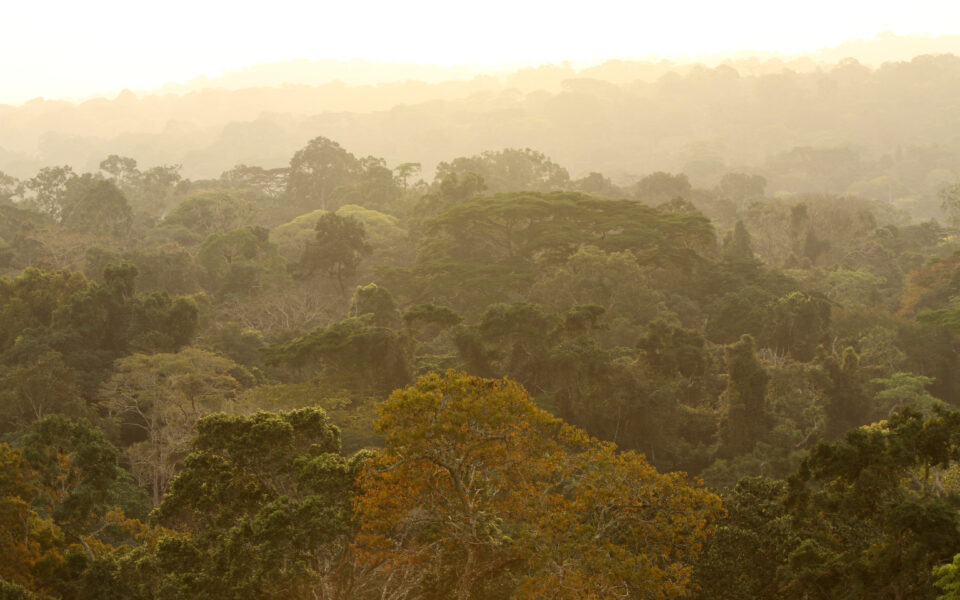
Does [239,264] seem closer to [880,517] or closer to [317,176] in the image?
[317,176]

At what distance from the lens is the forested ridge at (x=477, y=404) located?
46.0 ft

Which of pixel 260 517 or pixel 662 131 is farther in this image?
pixel 662 131

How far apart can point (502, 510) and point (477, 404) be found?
7.20ft

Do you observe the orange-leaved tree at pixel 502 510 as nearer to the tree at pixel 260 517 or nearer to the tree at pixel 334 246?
the tree at pixel 260 517

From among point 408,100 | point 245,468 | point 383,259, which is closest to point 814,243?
point 383,259

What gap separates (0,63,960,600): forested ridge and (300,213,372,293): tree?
170mm

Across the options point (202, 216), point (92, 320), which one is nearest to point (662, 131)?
point (202, 216)

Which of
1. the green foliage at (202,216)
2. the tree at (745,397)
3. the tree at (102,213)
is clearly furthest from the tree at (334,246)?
the tree at (745,397)

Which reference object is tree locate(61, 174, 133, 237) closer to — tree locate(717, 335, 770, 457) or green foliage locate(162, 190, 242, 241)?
green foliage locate(162, 190, 242, 241)

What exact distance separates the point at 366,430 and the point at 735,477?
11.3m

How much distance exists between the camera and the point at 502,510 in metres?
14.8

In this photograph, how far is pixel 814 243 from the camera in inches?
2062

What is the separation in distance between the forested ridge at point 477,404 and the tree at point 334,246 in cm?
17

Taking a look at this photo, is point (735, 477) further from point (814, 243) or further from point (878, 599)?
point (814, 243)
